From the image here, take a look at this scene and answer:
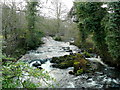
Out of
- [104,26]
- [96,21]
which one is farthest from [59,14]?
[104,26]

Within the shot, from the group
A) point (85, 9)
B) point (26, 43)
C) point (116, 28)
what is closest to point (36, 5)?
point (26, 43)

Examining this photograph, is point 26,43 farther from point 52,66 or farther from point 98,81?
point 98,81

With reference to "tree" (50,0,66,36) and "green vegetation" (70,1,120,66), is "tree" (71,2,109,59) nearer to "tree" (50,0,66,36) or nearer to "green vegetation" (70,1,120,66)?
"green vegetation" (70,1,120,66)

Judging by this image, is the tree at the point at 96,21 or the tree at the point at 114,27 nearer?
the tree at the point at 114,27

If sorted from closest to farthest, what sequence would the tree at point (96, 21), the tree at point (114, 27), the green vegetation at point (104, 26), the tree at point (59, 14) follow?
the tree at point (114, 27) → the green vegetation at point (104, 26) → the tree at point (96, 21) → the tree at point (59, 14)

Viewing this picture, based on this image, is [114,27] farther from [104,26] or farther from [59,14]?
[59,14]

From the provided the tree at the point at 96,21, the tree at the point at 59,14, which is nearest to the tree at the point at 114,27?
the tree at the point at 96,21

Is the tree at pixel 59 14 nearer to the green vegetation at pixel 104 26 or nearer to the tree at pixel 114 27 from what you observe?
the green vegetation at pixel 104 26

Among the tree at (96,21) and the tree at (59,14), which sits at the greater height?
the tree at (59,14)

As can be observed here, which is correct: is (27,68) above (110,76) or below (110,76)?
A: above

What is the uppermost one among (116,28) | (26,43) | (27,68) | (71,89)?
(116,28)

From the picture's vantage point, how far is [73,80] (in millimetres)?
4977

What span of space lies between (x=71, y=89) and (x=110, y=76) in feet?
7.38

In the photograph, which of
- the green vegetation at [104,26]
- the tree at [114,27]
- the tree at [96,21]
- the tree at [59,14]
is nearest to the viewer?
the tree at [114,27]
